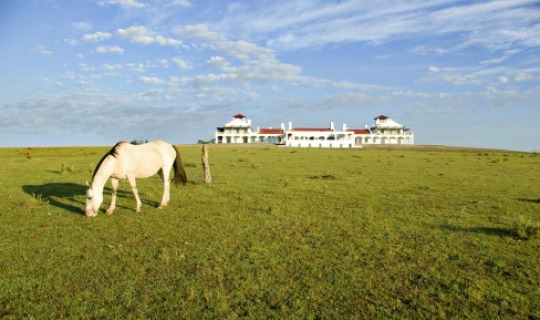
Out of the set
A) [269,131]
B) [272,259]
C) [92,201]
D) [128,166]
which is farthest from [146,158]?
[269,131]

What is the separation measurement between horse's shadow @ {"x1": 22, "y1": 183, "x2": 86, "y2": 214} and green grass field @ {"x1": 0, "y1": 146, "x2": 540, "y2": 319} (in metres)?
0.11

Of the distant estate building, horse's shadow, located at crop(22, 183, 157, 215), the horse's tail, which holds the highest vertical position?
the distant estate building

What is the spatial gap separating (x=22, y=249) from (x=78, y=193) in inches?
250

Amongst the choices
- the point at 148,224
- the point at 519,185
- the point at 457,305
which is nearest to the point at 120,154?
the point at 148,224

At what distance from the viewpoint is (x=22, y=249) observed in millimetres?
6883

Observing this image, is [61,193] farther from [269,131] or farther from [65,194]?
[269,131]

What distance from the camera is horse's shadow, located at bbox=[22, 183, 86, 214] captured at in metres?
10.7

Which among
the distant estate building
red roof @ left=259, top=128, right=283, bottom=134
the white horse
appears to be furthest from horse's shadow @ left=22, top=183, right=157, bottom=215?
red roof @ left=259, top=128, right=283, bottom=134

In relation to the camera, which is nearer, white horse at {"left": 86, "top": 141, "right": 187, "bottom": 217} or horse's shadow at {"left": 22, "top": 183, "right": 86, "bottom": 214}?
white horse at {"left": 86, "top": 141, "right": 187, "bottom": 217}

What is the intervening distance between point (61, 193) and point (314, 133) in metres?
85.9

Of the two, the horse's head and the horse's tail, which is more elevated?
the horse's tail

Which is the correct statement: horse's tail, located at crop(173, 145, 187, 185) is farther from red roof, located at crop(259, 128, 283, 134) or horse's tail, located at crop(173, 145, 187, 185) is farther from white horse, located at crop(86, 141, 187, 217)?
red roof, located at crop(259, 128, 283, 134)

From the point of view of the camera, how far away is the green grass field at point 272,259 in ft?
15.4

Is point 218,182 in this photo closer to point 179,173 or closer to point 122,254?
point 179,173
